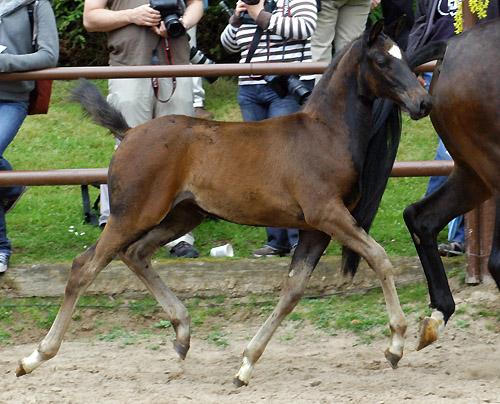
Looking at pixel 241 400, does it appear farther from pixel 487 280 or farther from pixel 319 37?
pixel 319 37

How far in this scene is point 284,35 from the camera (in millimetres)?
5703

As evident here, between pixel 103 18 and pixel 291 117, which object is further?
pixel 103 18

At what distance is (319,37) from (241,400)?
3689 mm

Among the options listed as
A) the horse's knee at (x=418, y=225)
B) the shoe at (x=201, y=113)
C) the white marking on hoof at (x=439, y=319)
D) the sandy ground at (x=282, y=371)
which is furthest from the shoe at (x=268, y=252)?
the shoe at (x=201, y=113)

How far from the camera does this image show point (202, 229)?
676cm

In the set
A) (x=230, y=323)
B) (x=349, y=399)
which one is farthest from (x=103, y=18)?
(x=349, y=399)

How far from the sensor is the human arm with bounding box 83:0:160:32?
588cm

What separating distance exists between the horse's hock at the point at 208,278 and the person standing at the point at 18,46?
0.21m

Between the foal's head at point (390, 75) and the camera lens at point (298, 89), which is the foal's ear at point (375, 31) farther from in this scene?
the camera lens at point (298, 89)

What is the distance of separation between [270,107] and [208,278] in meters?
1.29

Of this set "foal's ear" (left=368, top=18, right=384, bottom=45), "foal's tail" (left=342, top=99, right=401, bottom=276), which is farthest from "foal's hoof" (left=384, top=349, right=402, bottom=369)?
"foal's ear" (left=368, top=18, right=384, bottom=45)

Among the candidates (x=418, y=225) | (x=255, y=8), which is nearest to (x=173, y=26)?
(x=255, y=8)

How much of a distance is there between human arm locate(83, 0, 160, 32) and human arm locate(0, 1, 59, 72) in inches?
12.4

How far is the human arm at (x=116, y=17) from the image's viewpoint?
231 inches
